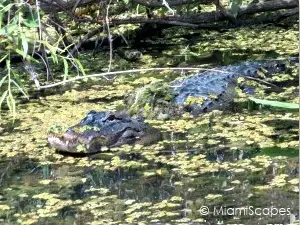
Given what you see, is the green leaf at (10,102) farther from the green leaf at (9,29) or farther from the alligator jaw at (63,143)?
the alligator jaw at (63,143)

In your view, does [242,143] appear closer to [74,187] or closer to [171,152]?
[171,152]

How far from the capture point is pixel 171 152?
4.08 m

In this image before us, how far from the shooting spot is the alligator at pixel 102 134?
4172 millimetres

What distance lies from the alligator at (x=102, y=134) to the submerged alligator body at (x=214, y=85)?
423 millimetres

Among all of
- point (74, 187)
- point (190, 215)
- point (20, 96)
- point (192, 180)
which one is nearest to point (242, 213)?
point (190, 215)

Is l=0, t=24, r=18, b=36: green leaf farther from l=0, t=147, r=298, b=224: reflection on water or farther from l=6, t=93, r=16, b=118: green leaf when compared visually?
l=0, t=147, r=298, b=224: reflection on water

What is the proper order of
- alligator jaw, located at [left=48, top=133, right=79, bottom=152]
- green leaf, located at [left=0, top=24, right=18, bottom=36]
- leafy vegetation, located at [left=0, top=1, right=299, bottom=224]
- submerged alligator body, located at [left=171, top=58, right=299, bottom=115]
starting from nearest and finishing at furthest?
green leaf, located at [left=0, top=24, right=18, bottom=36], leafy vegetation, located at [left=0, top=1, right=299, bottom=224], alligator jaw, located at [left=48, top=133, right=79, bottom=152], submerged alligator body, located at [left=171, top=58, right=299, bottom=115]

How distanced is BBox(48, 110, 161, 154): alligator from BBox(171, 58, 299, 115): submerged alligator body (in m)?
0.42

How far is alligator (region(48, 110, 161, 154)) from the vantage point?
13.7 feet

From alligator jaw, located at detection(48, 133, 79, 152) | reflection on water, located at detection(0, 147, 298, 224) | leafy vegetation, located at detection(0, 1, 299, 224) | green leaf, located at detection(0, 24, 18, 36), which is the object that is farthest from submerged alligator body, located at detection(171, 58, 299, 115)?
green leaf, located at detection(0, 24, 18, 36)

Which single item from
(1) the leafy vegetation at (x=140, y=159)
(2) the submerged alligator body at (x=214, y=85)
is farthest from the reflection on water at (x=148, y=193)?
(2) the submerged alligator body at (x=214, y=85)

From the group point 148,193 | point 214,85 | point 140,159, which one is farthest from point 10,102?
point 214,85

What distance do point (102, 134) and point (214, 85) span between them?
4.65 ft

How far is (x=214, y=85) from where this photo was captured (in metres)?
5.36
